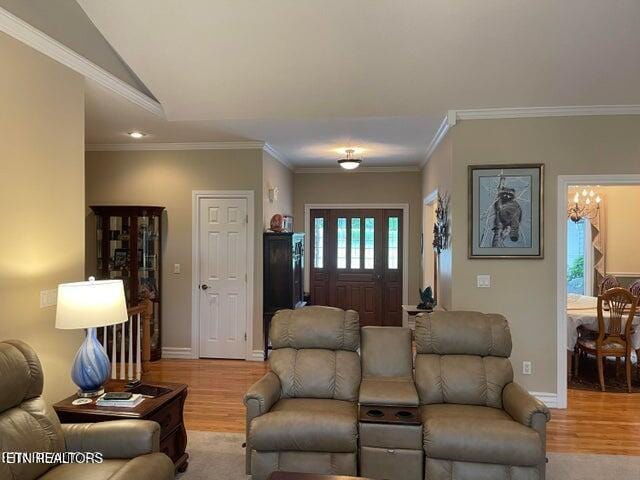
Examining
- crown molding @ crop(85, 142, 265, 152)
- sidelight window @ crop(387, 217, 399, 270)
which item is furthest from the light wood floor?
sidelight window @ crop(387, 217, 399, 270)

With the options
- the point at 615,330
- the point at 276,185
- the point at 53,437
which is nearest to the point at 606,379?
the point at 615,330

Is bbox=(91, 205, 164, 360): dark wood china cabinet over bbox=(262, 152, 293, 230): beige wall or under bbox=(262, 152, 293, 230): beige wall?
under

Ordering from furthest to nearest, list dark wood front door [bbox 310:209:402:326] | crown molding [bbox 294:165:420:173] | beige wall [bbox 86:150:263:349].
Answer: dark wood front door [bbox 310:209:402:326] < crown molding [bbox 294:165:420:173] < beige wall [bbox 86:150:263:349]

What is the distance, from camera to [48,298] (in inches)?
112

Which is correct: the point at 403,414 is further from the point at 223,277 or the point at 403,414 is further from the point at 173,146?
the point at 173,146

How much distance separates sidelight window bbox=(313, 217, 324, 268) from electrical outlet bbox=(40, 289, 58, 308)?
504cm

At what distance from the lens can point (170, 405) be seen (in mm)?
2830

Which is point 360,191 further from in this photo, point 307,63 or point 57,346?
point 57,346

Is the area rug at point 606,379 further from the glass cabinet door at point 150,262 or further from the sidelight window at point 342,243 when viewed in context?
the glass cabinet door at point 150,262

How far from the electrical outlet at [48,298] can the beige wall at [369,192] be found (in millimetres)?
4899

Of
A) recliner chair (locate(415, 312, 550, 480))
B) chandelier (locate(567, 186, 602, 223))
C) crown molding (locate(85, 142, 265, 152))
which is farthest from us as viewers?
chandelier (locate(567, 186, 602, 223))

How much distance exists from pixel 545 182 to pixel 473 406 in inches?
90.3

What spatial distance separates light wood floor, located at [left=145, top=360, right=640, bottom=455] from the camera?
3.38 m

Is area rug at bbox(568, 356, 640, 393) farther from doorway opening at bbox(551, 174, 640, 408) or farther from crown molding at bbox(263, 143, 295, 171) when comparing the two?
crown molding at bbox(263, 143, 295, 171)
